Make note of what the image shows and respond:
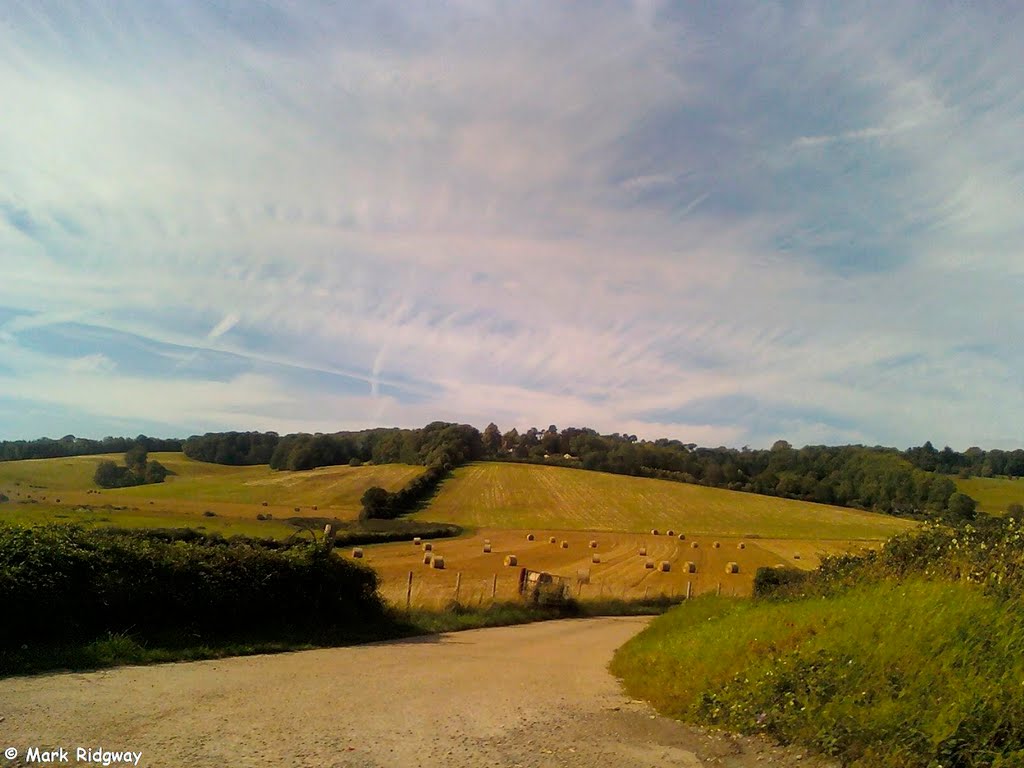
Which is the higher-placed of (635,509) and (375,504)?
(635,509)

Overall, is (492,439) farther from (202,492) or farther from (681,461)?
(202,492)

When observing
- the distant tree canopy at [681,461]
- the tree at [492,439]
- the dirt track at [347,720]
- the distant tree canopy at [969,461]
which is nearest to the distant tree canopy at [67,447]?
the distant tree canopy at [681,461]

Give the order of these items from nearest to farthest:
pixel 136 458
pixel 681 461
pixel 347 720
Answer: pixel 347 720 → pixel 136 458 → pixel 681 461

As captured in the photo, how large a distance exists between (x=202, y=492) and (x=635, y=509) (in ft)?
157

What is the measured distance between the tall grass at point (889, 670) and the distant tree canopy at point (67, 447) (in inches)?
1810

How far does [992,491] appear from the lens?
6662 cm

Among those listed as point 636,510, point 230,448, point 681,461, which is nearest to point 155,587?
point 636,510

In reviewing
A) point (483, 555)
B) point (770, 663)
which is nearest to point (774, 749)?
point (770, 663)

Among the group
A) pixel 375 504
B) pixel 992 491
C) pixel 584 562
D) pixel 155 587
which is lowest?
pixel 584 562

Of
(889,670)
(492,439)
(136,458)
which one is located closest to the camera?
(889,670)

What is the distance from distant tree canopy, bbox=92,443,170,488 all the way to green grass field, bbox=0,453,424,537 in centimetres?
81

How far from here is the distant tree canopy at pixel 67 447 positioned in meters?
47.3

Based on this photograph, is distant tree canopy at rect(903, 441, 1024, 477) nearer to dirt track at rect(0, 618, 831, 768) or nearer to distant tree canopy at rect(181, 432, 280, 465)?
dirt track at rect(0, 618, 831, 768)

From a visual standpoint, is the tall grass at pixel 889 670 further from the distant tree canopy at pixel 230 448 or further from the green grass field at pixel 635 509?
the distant tree canopy at pixel 230 448
